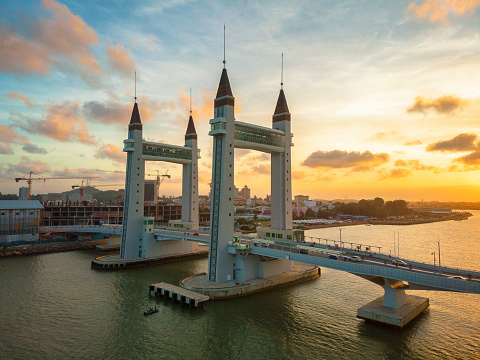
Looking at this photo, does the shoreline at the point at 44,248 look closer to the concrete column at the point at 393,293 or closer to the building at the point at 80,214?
the building at the point at 80,214

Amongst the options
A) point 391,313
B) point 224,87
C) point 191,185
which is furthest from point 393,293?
point 191,185

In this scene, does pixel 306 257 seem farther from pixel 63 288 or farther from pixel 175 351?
pixel 63 288

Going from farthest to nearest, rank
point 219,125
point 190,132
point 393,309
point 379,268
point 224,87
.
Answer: point 190,132 → point 224,87 → point 219,125 → point 393,309 → point 379,268

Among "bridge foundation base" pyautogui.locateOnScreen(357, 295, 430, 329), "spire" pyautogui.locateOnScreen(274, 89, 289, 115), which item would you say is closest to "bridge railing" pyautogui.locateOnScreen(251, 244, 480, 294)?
"bridge foundation base" pyautogui.locateOnScreen(357, 295, 430, 329)

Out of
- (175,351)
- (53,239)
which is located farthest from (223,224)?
(53,239)

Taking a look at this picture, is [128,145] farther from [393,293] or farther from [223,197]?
[393,293]

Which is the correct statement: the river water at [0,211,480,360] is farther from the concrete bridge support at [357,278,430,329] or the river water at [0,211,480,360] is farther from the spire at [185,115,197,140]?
the spire at [185,115,197,140]

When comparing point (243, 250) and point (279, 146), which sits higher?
point (279, 146)
